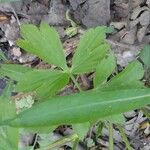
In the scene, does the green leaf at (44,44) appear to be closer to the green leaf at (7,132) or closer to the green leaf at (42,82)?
the green leaf at (42,82)

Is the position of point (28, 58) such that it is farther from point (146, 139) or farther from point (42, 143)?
point (146, 139)

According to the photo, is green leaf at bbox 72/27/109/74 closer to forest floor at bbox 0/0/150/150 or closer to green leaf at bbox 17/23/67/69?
green leaf at bbox 17/23/67/69

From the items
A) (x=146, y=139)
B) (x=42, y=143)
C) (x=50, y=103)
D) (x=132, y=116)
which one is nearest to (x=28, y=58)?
(x=42, y=143)

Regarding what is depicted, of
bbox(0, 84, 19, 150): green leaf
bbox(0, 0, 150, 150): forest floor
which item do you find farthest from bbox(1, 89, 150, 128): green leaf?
bbox(0, 0, 150, 150): forest floor

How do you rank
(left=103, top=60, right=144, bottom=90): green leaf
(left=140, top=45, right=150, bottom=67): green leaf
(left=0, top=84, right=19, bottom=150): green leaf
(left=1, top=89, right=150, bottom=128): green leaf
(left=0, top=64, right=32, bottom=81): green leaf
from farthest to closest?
(left=140, top=45, right=150, bottom=67): green leaf → (left=0, top=64, right=32, bottom=81): green leaf → (left=103, top=60, right=144, bottom=90): green leaf → (left=0, top=84, right=19, bottom=150): green leaf → (left=1, top=89, right=150, bottom=128): green leaf

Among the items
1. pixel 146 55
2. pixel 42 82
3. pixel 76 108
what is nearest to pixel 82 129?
pixel 42 82
